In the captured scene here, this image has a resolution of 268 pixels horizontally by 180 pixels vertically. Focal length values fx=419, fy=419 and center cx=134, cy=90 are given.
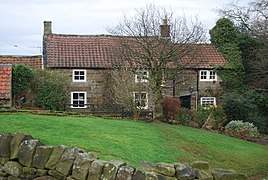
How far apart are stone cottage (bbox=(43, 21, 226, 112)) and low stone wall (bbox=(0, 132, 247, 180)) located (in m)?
19.1

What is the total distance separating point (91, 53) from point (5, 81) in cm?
1038

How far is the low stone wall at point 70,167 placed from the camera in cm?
841

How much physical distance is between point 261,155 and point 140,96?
839 centimetres

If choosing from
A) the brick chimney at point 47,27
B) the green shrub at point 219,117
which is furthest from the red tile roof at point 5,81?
the green shrub at point 219,117

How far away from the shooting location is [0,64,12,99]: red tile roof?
888 inches

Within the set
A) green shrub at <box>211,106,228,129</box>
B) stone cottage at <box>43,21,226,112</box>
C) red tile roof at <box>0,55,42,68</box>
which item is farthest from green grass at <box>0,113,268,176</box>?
red tile roof at <box>0,55,42,68</box>

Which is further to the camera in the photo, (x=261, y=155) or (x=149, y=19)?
(x=149, y=19)

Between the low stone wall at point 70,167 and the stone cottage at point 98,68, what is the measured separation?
62.6 feet

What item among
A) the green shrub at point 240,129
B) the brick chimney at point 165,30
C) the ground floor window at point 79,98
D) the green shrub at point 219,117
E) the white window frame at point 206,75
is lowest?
the green shrub at point 240,129

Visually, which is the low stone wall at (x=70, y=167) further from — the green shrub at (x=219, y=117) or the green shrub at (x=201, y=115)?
the green shrub at (x=219, y=117)

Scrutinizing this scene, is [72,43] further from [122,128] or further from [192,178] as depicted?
[192,178]

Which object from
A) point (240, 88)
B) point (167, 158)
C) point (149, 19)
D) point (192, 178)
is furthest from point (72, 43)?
point (192, 178)

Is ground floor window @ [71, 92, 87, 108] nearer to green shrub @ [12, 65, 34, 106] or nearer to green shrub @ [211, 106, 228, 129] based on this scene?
green shrub @ [12, 65, 34, 106]

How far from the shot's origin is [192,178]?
8391mm
